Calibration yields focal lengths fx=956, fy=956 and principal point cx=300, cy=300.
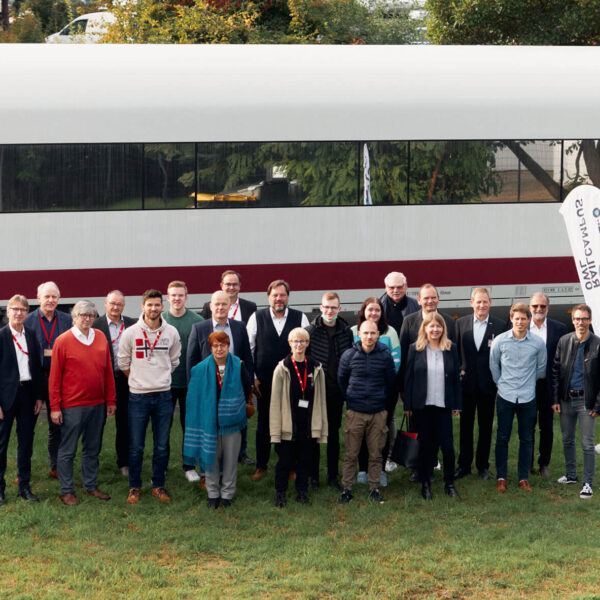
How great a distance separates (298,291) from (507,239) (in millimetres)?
2738

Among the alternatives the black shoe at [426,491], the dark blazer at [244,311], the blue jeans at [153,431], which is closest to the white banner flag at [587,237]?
the black shoe at [426,491]

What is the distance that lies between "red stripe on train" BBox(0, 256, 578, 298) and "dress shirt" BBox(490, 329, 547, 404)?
3630 mm

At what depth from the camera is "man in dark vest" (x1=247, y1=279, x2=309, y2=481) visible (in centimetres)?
845

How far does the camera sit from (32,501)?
7656mm

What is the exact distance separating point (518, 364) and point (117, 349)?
340 cm

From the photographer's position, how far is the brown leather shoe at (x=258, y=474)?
8.40 meters

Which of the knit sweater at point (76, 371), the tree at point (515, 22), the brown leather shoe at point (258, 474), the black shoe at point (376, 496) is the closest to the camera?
the knit sweater at point (76, 371)

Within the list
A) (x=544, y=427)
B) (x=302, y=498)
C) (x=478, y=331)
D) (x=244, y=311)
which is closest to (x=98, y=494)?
(x=302, y=498)

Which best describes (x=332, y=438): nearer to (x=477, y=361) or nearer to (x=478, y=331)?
(x=477, y=361)

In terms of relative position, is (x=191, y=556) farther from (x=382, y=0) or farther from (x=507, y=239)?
(x=382, y=0)

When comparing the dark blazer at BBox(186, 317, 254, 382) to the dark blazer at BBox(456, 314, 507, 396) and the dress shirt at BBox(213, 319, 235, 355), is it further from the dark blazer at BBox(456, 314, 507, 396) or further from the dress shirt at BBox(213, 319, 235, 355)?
the dark blazer at BBox(456, 314, 507, 396)

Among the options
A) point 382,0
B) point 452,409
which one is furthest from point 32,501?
point 382,0

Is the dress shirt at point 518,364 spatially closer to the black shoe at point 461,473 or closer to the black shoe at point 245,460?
the black shoe at point 461,473

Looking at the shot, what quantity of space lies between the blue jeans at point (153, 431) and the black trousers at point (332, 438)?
128cm
